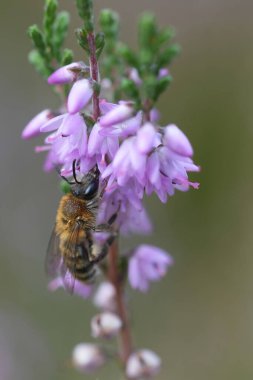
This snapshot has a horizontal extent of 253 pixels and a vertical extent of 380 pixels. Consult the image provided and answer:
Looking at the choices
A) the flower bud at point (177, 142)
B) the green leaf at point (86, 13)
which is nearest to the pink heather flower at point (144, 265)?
the flower bud at point (177, 142)

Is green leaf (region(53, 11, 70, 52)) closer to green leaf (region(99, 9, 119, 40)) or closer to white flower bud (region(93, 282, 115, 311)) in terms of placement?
green leaf (region(99, 9, 119, 40))

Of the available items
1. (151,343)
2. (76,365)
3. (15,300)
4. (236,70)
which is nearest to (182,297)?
(151,343)

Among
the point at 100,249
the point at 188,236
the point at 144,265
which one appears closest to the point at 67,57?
the point at 100,249

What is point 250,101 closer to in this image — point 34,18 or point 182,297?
point 182,297

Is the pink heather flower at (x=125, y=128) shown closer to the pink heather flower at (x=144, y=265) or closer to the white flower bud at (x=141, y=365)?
the pink heather flower at (x=144, y=265)

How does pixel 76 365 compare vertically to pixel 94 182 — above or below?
below
